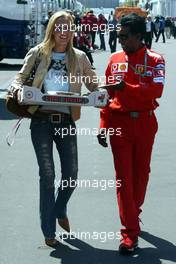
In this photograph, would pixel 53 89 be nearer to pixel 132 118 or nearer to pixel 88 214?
pixel 132 118

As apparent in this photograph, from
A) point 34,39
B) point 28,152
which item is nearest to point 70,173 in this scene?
point 28,152

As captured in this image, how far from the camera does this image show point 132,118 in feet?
18.0

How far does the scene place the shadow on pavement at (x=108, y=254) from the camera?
542 centimetres

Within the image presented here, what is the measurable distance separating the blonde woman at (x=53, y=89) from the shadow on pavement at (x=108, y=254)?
0.71ft

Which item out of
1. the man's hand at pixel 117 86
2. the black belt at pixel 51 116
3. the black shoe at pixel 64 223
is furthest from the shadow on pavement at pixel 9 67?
the man's hand at pixel 117 86

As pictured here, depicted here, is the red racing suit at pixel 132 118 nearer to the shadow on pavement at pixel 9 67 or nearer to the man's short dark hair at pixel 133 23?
the man's short dark hair at pixel 133 23

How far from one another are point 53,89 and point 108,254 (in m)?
1.34

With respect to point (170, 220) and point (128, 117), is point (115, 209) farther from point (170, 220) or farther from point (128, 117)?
point (128, 117)

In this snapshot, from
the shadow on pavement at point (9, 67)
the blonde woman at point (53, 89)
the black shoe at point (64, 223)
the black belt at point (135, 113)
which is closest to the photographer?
the blonde woman at point (53, 89)

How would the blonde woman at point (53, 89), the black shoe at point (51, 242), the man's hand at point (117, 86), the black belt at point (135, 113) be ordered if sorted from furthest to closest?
the black shoe at point (51, 242)
the black belt at point (135, 113)
the blonde woman at point (53, 89)
the man's hand at point (117, 86)

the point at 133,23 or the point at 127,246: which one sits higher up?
the point at 133,23

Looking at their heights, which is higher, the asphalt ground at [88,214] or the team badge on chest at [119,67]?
the team badge on chest at [119,67]

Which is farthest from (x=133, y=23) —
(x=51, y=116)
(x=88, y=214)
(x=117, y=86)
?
(x=88, y=214)

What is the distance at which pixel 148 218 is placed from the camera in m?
6.58
